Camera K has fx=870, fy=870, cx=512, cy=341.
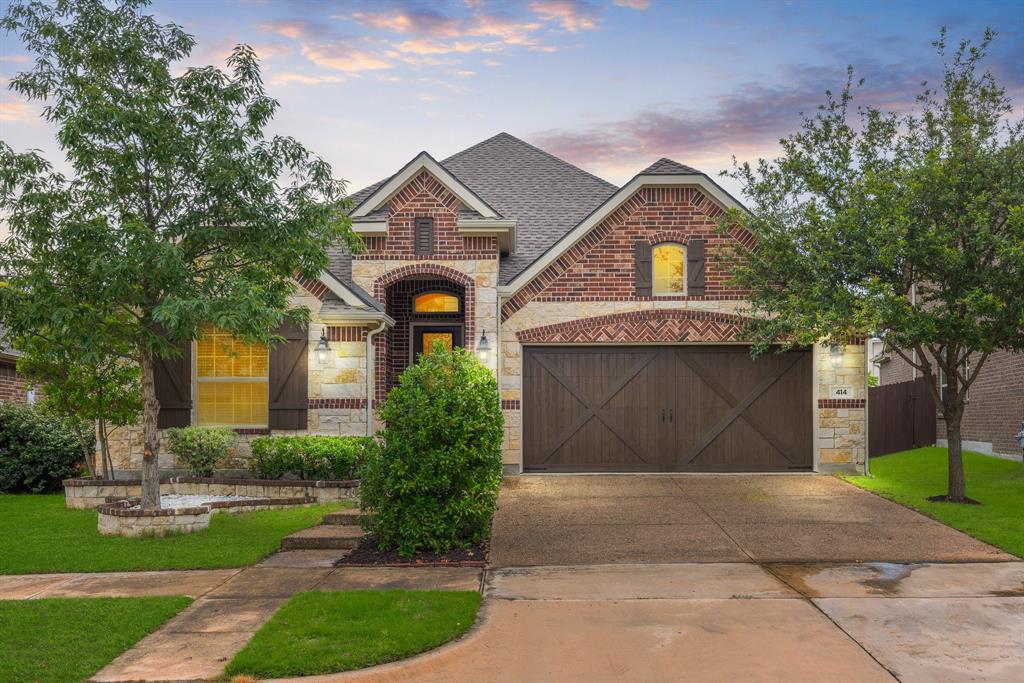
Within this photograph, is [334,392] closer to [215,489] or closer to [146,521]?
[215,489]

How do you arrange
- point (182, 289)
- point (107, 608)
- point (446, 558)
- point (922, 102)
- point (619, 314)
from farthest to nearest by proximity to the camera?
point (619, 314) < point (922, 102) < point (182, 289) < point (446, 558) < point (107, 608)

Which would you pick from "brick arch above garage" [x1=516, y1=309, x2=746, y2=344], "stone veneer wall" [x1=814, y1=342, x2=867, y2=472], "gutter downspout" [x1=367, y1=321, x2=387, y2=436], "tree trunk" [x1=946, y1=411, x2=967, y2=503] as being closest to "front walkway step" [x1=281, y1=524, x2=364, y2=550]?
"gutter downspout" [x1=367, y1=321, x2=387, y2=436]

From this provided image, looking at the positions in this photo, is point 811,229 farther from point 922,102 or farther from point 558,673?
point 558,673

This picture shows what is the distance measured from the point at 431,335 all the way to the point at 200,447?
563 cm

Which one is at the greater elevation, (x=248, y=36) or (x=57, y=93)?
(x=248, y=36)

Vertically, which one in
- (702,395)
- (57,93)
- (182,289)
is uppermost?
(57,93)

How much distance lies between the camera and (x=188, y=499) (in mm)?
13633

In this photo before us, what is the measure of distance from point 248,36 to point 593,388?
28.1 ft

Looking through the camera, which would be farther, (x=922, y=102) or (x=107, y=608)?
(x=922, y=102)

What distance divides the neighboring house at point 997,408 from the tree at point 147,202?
505 inches

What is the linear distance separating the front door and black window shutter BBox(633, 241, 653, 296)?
4.10 m

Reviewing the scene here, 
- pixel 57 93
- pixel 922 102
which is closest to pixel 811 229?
pixel 922 102

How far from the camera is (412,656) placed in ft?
20.5

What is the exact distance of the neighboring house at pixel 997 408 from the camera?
19.0 meters
